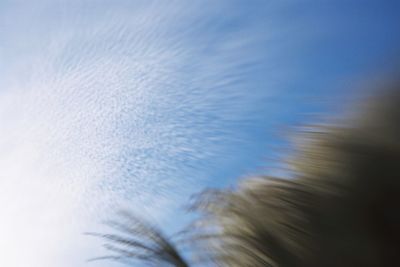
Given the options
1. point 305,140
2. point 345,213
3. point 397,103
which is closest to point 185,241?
point 305,140

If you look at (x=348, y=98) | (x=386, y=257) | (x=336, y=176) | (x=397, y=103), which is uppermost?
(x=348, y=98)

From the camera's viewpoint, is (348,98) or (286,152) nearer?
(348,98)

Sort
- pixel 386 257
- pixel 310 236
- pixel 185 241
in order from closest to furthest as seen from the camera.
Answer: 1. pixel 386 257
2. pixel 310 236
3. pixel 185 241

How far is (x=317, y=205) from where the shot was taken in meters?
1.58

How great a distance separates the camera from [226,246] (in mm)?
1879

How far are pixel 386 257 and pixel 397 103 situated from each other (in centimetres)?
37

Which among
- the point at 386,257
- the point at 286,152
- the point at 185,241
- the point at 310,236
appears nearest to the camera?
the point at 386,257

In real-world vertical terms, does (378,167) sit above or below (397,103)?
below

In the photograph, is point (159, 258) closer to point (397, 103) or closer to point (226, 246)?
point (226, 246)

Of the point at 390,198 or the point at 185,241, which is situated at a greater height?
the point at 185,241

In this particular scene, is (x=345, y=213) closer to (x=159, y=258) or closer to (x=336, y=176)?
(x=336, y=176)

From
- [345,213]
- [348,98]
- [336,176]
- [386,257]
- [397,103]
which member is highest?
[348,98]

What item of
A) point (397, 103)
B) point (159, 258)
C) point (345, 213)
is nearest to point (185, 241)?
point (159, 258)

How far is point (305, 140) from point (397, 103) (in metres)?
0.31
